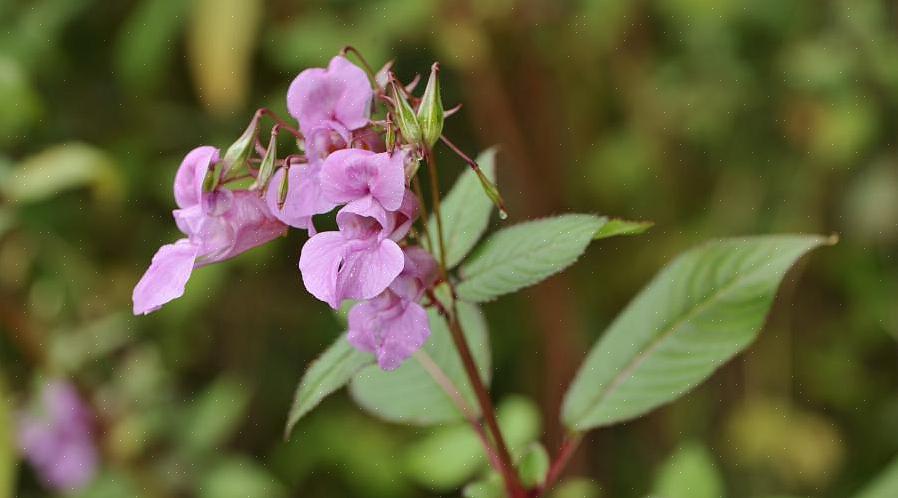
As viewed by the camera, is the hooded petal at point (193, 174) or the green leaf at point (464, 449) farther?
the green leaf at point (464, 449)

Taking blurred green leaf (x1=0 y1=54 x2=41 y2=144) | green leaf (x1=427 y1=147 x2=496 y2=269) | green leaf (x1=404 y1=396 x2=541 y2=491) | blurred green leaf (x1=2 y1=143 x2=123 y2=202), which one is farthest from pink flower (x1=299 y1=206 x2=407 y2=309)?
blurred green leaf (x1=0 y1=54 x2=41 y2=144)

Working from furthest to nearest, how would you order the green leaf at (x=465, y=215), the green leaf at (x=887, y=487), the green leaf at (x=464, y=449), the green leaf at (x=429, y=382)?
the green leaf at (x=464, y=449) < the green leaf at (x=887, y=487) < the green leaf at (x=429, y=382) < the green leaf at (x=465, y=215)

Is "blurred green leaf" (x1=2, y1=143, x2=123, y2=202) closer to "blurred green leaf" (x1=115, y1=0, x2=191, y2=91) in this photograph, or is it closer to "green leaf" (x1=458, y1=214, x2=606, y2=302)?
"blurred green leaf" (x1=115, y1=0, x2=191, y2=91)

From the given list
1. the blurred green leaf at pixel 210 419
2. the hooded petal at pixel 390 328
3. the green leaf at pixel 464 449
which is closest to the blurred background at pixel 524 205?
the blurred green leaf at pixel 210 419

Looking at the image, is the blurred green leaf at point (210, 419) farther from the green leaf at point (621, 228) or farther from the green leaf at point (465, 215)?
the green leaf at point (621, 228)


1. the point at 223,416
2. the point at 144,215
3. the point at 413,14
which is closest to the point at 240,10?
the point at 413,14
